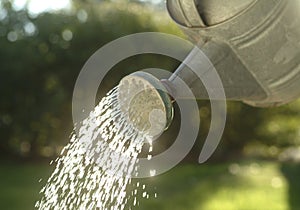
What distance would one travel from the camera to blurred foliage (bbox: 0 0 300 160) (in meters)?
7.44

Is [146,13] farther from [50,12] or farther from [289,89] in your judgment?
[289,89]

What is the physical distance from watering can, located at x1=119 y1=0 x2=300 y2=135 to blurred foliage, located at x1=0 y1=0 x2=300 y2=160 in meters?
5.54

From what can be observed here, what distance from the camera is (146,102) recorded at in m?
1.59

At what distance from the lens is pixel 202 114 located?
7.74 metres

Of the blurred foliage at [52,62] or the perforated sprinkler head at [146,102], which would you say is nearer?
the perforated sprinkler head at [146,102]

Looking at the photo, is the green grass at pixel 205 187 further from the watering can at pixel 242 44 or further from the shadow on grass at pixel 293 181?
the watering can at pixel 242 44

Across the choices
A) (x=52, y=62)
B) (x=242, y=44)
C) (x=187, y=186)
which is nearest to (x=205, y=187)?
(x=187, y=186)

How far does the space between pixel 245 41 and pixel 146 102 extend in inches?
11.4

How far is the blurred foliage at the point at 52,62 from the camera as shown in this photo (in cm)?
744

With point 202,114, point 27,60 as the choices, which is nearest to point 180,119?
point 202,114

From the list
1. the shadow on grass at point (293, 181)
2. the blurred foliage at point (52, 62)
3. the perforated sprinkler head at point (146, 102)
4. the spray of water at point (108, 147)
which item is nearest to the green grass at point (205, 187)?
the shadow on grass at point (293, 181)

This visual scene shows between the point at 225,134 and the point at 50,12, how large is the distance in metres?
2.73

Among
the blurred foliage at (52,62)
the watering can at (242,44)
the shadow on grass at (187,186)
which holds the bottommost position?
the watering can at (242,44)

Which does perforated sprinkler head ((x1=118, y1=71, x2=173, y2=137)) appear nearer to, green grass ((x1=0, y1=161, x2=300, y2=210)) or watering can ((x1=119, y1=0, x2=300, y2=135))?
watering can ((x1=119, y1=0, x2=300, y2=135))
